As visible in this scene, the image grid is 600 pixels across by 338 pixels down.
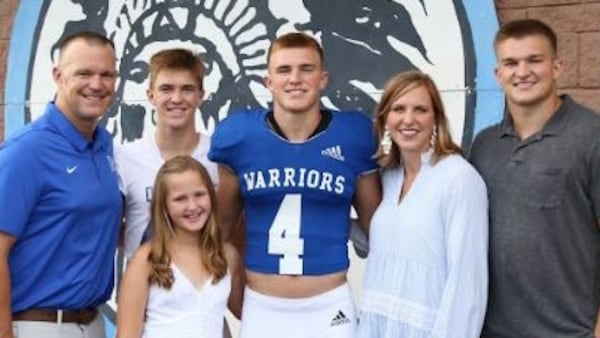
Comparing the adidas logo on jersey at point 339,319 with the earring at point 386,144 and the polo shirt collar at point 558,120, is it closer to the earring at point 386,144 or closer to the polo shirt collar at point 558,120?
the earring at point 386,144

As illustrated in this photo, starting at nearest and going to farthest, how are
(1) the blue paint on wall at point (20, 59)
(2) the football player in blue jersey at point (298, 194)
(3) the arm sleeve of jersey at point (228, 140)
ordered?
(2) the football player in blue jersey at point (298, 194) → (3) the arm sleeve of jersey at point (228, 140) → (1) the blue paint on wall at point (20, 59)

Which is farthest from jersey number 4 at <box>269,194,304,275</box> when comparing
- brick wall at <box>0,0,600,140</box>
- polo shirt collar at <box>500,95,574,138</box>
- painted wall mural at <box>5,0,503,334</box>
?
brick wall at <box>0,0,600,140</box>

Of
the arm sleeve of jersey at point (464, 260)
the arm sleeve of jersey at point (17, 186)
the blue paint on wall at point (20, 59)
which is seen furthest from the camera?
the blue paint on wall at point (20, 59)

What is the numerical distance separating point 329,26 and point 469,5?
0.64 meters

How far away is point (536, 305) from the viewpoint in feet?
9.30

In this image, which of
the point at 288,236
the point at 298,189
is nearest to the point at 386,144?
the point at 298,189

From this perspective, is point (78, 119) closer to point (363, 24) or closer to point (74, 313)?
point (74, 313)

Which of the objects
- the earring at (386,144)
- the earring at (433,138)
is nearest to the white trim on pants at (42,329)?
the earring at (386,144)

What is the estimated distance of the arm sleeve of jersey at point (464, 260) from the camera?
279 centimetres

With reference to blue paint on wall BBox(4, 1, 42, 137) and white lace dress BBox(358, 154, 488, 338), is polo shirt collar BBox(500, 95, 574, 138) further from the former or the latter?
blue paint on wall BBox(4, 1, 42, 137)

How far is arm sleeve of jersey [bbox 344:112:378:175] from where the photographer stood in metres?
3.20

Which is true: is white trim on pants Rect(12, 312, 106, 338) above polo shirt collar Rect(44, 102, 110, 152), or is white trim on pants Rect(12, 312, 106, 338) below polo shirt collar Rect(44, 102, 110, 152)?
below

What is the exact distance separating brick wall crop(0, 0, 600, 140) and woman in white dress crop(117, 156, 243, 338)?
1.52 metres

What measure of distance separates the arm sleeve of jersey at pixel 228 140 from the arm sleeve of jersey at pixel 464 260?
29.8 inches
